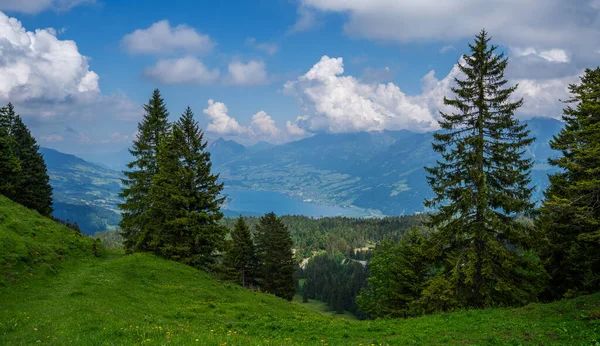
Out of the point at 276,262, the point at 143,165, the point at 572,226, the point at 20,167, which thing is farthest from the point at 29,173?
the point at 572,226

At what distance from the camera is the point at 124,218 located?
1496 inches

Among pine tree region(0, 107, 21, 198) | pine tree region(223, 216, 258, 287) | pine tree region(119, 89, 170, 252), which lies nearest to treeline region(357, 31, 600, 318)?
pine tree region(119, 89, 170, 252)

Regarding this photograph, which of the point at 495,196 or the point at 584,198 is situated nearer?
the point at 584,198

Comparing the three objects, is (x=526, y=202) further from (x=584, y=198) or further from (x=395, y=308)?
(x=395, y=308)

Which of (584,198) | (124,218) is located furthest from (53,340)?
(124,218)

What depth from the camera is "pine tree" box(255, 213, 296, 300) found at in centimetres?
5059

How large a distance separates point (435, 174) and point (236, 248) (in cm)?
3750

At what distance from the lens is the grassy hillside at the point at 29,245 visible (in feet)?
64.3

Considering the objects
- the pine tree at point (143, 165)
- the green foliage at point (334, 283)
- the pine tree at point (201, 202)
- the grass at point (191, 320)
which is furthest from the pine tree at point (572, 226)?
the green foliage at point (334, 283)

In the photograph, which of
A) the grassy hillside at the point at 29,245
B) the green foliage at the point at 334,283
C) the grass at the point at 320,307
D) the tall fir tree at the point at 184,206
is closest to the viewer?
the grassy hillside at the point at 29,245

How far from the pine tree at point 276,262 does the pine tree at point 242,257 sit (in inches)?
73.6

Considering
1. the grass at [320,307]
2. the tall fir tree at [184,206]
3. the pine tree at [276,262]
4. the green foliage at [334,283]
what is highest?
the tall fir tree at [184,206]

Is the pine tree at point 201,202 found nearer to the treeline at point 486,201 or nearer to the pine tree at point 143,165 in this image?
the pine tree at point 143,165

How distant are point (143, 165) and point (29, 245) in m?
15.6
